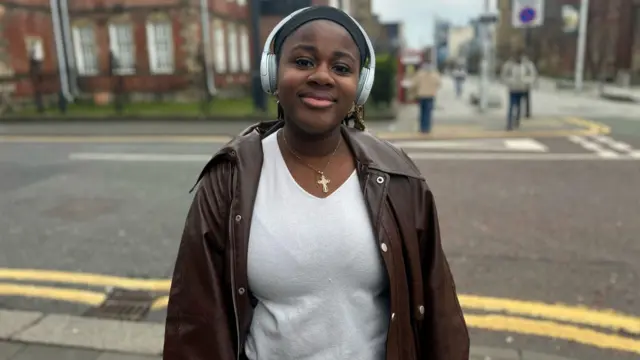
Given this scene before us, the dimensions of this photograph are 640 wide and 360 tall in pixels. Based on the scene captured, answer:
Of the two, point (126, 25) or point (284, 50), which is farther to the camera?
point (126, 25)

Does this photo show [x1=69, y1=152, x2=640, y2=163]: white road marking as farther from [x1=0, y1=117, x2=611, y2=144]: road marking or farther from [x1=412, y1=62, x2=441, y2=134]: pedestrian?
[x1=412, y1=62, x2=441, y2=134]: pedestrian

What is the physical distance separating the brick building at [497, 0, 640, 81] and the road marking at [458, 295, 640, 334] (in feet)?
82.2

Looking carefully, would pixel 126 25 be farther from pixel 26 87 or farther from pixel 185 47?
pixel 26 87

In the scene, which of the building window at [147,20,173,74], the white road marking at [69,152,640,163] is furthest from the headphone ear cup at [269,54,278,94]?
the building window at [147,20,173,74]

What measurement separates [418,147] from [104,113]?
38.5ft

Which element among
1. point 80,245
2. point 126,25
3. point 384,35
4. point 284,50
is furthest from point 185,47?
point 284,50

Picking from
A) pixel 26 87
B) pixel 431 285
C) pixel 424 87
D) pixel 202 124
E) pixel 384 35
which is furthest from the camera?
pixel 384 35

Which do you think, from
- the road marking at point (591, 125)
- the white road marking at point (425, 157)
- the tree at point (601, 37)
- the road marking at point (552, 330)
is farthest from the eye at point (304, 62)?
the tree at point (601, 37)

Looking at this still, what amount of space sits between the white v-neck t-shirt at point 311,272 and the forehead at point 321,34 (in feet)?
1.16

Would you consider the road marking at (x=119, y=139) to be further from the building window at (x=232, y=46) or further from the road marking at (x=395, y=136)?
the building window at (x=232, y=46)

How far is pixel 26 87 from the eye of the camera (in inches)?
922

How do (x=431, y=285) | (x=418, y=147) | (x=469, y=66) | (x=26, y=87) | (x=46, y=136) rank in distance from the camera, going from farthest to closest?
(x=469, y=66)
(x=26, y=87)
(x=46, y=136)
(x=418, y=147)
(x=431, y=285)

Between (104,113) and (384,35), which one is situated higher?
(384,35)

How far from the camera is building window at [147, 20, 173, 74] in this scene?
2370 cm
